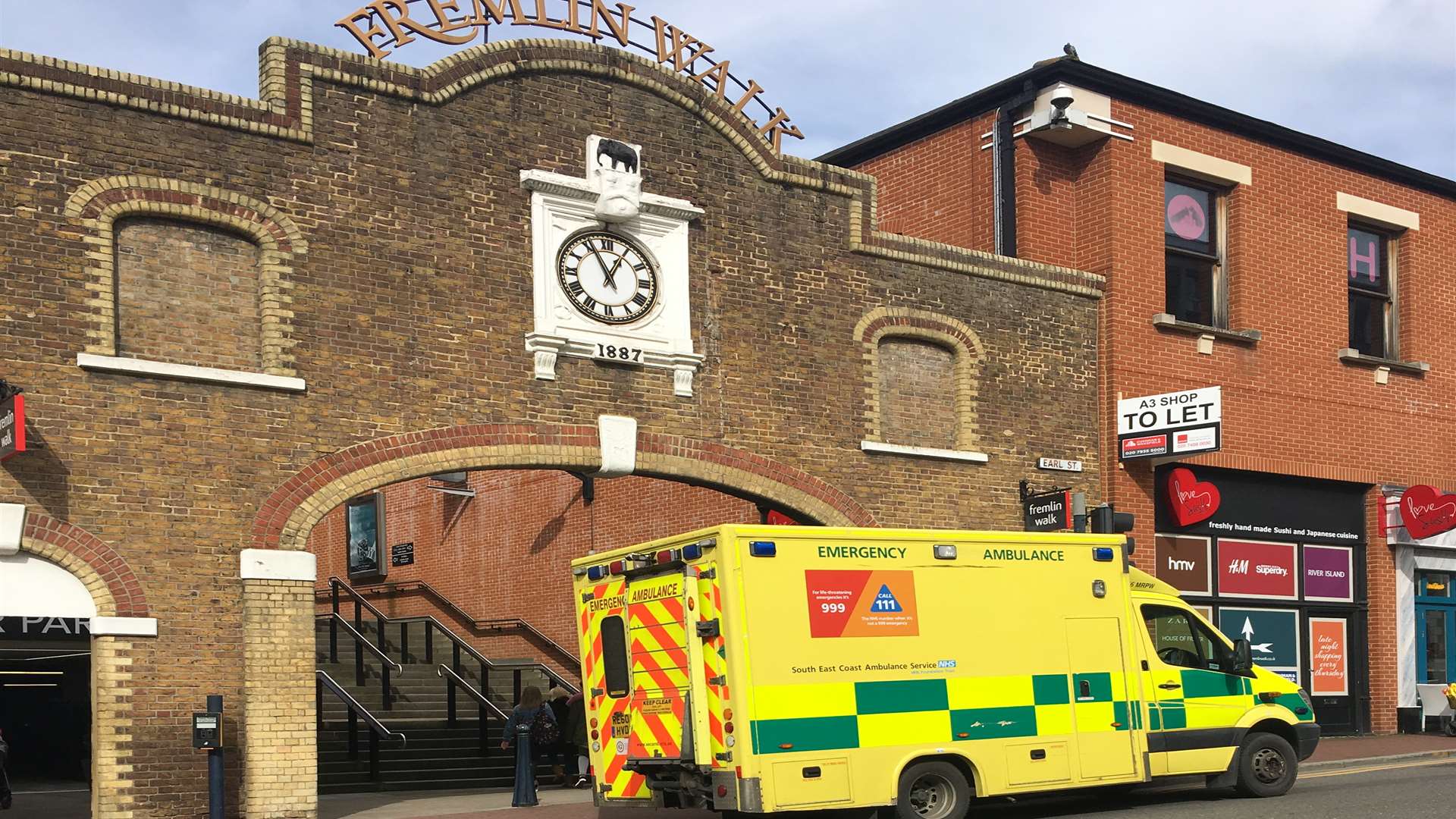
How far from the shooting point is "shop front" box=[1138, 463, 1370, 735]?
22.9 meters

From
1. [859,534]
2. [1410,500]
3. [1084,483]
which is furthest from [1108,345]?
[859,534]

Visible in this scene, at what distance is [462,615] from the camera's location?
2823cm

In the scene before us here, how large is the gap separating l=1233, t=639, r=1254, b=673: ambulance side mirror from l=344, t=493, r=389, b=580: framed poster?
1880 cm

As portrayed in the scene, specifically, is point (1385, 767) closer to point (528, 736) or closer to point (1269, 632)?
point (1269, 632)

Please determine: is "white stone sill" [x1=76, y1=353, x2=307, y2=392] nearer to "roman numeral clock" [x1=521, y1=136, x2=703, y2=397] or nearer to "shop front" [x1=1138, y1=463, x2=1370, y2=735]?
"roman numeral clock" [x1=521, y1=136, x2=703, y2=397]

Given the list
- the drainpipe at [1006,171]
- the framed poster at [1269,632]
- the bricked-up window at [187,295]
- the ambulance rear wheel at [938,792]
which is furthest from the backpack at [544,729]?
the framed poster at [1269,632]

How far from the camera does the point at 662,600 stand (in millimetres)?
13531

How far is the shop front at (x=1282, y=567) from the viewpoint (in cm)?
2294

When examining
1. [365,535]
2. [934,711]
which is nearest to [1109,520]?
Result: [934,711]

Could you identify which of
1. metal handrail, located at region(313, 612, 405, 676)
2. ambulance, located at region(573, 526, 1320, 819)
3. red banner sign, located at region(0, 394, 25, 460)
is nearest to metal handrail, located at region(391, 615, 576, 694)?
metal handrail, located at region(313, 612, 405, 676)

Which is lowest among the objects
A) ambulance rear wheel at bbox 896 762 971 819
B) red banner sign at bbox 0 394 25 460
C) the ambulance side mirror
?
ambulance rear wheel at bbox 896 762 971 819

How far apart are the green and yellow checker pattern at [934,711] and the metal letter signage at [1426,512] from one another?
12133 millimetres

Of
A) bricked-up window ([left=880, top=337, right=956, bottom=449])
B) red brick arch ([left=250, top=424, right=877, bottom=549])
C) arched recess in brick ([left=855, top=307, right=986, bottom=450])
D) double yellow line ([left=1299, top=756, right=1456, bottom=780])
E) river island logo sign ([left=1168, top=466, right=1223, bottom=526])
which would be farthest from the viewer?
river island logo sign ([left=1168, top=466, right=1223, bottom=526])

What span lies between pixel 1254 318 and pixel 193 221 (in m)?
15.2
